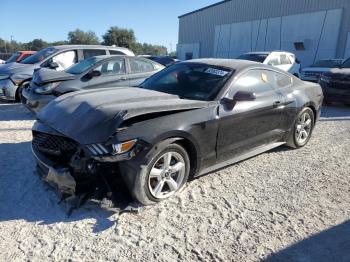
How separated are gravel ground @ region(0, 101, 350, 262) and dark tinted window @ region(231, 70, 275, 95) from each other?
1.13 meters

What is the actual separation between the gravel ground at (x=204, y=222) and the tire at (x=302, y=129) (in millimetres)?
857

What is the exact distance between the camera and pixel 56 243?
2.93 m

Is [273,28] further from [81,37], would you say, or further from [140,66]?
[81,37]

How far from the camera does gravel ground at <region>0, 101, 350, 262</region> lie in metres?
2.88

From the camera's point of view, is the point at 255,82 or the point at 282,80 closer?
the point at 255,82

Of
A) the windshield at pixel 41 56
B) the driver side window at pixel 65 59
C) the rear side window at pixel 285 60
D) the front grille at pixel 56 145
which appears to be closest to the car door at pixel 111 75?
the driver side window at pixel 65 59

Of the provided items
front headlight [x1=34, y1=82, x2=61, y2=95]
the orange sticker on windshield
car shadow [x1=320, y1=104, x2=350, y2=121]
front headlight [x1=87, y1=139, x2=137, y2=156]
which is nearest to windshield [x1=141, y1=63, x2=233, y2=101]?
the orange sticker on windshield

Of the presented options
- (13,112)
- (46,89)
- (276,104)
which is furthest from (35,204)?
(13,112)

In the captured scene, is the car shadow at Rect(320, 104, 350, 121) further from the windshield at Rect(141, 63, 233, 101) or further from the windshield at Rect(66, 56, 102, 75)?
the windshield at Rect(66, 56, 102, 75)

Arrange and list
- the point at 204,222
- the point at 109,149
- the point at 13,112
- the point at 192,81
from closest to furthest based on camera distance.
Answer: the point at 109,149 < the point at 204,222 < the point at 192,81 < the point at 13,112

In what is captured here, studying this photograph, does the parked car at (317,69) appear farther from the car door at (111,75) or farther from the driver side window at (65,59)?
the driver side window at (65,59)

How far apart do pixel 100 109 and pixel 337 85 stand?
8.47m

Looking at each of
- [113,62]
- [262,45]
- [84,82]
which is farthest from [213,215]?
[262,45]

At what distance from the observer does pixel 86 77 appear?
733 centimetres
